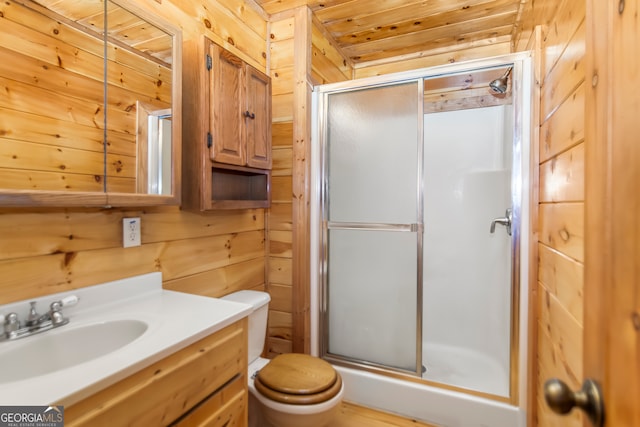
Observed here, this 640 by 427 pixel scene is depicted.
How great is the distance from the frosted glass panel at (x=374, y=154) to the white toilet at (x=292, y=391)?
865mm

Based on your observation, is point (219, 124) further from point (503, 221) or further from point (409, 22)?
point (503, 221)

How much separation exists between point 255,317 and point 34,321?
0.91 m

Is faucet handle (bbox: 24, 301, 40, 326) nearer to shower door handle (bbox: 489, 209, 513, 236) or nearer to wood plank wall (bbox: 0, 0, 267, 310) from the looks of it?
wood plank wall (bbox: 0, 0, 267, 310)

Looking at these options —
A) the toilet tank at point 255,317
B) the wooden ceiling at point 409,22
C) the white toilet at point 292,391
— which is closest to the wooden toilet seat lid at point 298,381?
the white toilet at point 292,391

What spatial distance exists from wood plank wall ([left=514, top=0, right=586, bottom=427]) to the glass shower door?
605 mm

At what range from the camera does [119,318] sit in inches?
42.8

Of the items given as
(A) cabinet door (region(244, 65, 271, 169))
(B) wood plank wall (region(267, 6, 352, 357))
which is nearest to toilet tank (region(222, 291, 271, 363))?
(B) wood plank wall (region(267, 6, 352, 357))

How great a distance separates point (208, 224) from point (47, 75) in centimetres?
87

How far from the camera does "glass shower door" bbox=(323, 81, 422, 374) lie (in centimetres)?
189

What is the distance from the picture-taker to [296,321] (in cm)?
203

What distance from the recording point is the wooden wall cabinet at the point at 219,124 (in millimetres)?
1409

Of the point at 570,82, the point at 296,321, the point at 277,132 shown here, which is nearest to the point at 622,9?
the point at 570,82

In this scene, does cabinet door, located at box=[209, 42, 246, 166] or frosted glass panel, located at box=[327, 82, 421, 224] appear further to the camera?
frosted glass panel, located at box=[327, 82, 421, 224]

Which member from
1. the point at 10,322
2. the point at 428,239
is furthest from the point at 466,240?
the point at 10,322
